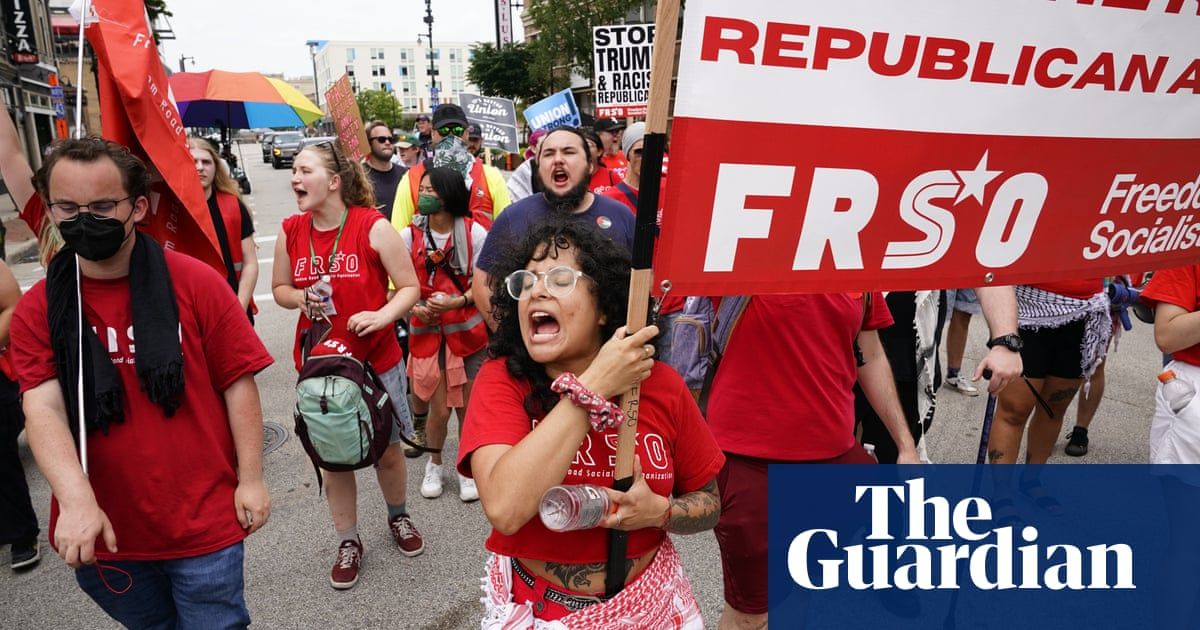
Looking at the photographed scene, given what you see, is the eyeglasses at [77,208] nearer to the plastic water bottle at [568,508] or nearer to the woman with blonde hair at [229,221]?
the plastic water bottle at [568,508]

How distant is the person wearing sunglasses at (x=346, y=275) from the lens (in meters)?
3.32

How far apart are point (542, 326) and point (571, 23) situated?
36.0 metres

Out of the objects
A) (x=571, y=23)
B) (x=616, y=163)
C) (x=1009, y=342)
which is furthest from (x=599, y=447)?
(x=571, y=23)

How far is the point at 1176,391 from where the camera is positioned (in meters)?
2.59

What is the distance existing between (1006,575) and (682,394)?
1943mm

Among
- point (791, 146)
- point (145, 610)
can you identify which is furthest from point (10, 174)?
point (791, 146)

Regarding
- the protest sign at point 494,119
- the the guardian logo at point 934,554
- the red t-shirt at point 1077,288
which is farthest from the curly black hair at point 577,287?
the protest sign at point 494,119

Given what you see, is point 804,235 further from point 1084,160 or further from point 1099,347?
point 1099,347

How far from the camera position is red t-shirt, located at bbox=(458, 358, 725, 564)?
1612 millimetres

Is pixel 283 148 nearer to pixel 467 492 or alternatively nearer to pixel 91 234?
pixel 467 492

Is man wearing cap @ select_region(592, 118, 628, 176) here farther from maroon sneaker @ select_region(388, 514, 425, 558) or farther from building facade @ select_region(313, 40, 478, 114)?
building facade @ select_region(313, 40, 478, 114)

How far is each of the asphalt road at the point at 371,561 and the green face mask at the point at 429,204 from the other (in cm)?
162

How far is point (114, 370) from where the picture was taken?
1945 millimetres

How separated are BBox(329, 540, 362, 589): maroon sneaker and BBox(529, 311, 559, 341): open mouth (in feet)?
7.41
